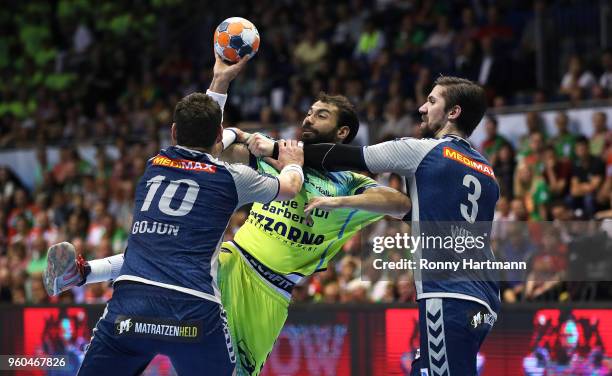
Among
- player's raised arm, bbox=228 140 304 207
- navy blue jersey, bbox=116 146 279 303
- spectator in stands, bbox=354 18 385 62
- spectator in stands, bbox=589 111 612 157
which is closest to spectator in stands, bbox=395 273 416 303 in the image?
spectator in stands, bbox=589 111 612 157

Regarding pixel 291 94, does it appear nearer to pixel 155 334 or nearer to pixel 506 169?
pixel 506 169

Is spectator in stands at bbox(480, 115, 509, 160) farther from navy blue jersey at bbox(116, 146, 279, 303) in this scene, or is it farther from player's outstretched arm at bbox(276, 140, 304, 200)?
navy blue jersey at bbox(116, 146, 279, 303)

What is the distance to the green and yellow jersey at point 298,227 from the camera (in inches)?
296

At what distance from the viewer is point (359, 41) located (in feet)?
59.6

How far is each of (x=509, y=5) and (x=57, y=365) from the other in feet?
33.5

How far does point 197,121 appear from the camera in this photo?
618cm

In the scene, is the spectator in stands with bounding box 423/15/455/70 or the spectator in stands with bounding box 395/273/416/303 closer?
the spectator in stands with bounding box 395/273/416/303

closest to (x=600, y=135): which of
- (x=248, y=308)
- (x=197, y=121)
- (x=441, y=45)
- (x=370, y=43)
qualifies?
(x=441, y=45)

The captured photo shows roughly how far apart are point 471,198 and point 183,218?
1728mm

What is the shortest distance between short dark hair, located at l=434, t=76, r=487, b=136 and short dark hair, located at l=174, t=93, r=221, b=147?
4.84ft

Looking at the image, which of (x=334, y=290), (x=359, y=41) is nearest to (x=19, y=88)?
(x=359, y=41)

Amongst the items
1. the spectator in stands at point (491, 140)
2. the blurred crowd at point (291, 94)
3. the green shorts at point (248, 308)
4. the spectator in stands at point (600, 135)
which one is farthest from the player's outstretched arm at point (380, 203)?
the spectator in stands at point (491, 140)

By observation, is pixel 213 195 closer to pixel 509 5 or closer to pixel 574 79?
pixel 574 79

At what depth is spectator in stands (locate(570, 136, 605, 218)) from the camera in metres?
12.1
